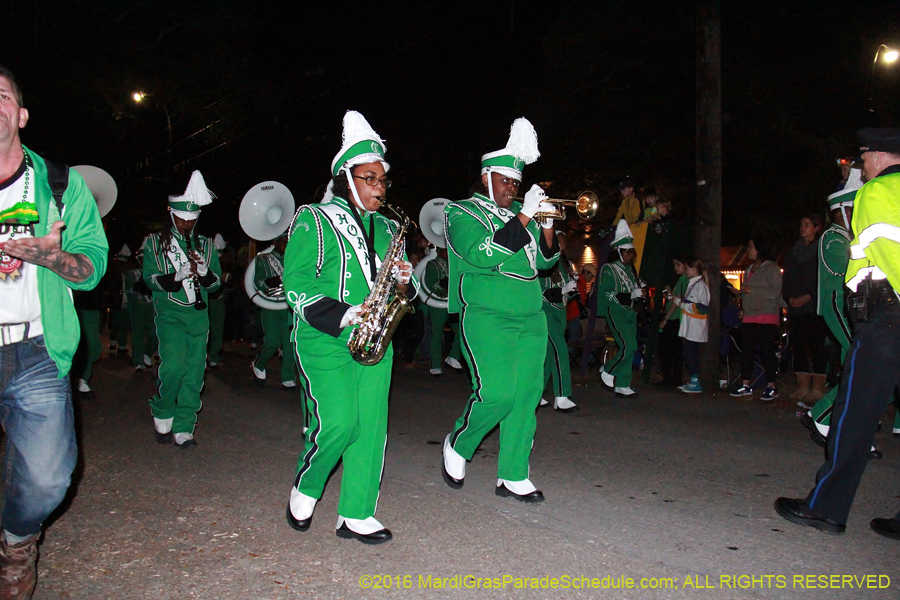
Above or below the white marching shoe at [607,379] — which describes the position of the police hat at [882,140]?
above

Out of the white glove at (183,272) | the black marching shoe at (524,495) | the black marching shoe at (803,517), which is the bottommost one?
the black marching shoe at (524,495)

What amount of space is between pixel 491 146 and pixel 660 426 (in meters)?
17.0

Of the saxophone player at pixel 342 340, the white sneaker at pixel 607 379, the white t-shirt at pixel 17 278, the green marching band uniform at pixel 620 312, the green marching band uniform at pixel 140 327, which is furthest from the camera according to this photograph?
A: the green marching band uniform at pixel 140 327

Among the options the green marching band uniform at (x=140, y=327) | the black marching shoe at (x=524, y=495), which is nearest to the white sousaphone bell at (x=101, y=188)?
the black marching shoe at (x=524, y=495)

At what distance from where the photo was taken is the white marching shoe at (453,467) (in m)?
5.23

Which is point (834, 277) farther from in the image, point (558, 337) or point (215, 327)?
point (215, 327)

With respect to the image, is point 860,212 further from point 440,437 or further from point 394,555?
point 440,437

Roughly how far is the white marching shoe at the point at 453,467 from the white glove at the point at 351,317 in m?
1.71

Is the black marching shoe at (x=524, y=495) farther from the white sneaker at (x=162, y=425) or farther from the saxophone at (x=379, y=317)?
the white sneaker at (x=162, y=425)

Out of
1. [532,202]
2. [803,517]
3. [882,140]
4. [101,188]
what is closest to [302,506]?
[532,202]

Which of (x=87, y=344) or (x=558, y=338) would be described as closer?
(x=558, y=338)

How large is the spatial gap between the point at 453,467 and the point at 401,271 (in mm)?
1709

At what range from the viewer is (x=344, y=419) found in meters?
3.92

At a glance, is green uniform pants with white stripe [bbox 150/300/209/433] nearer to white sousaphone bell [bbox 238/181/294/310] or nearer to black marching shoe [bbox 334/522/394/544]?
white sousaphone bell [bbox 238/181/294/310]
